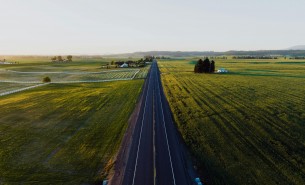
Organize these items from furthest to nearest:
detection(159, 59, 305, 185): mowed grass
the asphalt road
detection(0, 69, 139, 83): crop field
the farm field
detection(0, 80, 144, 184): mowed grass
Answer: the farm field, detection(0, 69, 139, 83): crop field, detection(0, 80, 144, 184): mowed grass, detection(159, 59, 305, 185): mowed grass, the asphalt road

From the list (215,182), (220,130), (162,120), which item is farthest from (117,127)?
(215,182)

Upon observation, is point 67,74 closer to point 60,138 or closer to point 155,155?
point 60,138

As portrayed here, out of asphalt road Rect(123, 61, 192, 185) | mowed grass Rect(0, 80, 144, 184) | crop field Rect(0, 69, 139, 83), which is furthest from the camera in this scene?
crop field Rect(0, 69, 139, 83)

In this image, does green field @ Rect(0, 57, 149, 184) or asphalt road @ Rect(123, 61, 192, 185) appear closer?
asphalt road @ Rect(123, 61, 192, 185)

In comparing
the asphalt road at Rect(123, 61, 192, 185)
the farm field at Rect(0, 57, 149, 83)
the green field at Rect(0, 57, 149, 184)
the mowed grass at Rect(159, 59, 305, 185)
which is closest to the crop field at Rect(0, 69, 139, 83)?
the farm field at Rect(0, 57, 149, 83)

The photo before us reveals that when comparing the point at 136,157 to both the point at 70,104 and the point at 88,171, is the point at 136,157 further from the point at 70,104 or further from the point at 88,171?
the point at 70,104

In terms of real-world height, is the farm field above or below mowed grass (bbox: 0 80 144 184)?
above

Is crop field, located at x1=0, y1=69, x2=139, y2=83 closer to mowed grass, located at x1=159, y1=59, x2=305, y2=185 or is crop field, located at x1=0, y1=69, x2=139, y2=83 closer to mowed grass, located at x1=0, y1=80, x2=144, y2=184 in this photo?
Result: mowed grass, located at x1=0, y1=80, x2=144, y2=184
